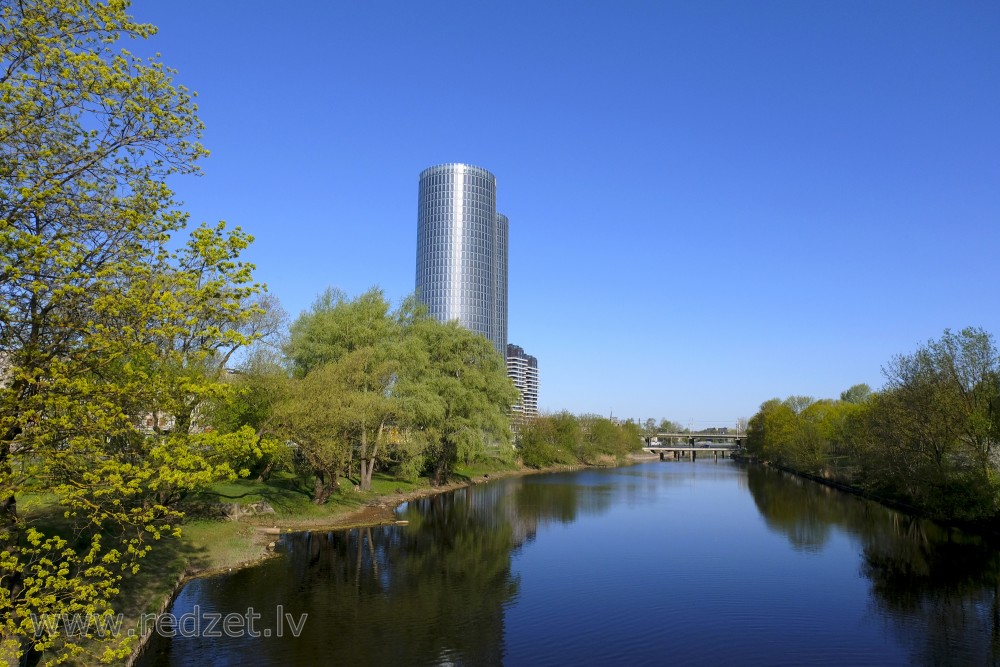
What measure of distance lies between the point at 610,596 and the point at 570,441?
91154 millimetres

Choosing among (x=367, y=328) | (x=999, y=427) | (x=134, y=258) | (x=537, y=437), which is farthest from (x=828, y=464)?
(x=134, y=258)

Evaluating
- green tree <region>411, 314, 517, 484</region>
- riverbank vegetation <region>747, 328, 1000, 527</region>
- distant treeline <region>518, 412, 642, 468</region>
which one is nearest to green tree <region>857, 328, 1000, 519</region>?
riverbank vegetation <region>747, 328, 1000, 527</region>

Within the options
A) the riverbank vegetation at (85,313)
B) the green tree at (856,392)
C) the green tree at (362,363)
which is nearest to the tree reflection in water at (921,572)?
the riverbank vegetation at (85,313)

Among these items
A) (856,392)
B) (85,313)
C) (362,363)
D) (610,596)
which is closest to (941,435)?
(610,596)

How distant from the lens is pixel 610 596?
27453mm

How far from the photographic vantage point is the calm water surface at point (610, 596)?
68.1 feet

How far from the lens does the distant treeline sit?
10731cm

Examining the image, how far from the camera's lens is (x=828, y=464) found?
302 feet

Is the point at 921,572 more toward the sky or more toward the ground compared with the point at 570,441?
more toward the ground

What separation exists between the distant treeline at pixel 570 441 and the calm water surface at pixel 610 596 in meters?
57.6

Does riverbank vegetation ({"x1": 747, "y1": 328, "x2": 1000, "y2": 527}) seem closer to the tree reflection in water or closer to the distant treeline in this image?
the tree reflection in water

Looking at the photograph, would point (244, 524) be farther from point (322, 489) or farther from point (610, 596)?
point (610, 596)

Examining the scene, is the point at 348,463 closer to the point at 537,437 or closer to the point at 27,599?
the point at 27,599

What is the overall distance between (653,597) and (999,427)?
104ft
